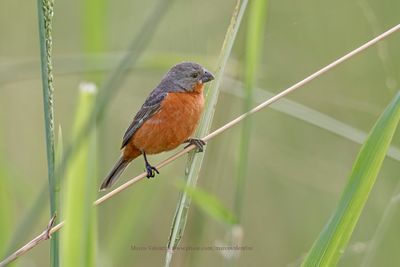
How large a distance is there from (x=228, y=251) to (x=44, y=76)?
762mm

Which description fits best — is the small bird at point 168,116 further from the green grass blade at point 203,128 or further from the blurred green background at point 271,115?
the green grass blade at point 203,128

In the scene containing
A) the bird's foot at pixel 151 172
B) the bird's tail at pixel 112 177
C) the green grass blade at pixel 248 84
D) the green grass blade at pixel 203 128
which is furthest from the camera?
the bird's tail at pixel 112 177

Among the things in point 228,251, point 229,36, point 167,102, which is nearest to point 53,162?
point 228,251

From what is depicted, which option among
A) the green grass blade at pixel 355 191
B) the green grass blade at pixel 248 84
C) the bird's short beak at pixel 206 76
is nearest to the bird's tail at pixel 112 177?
the bird's short beak at pixel 206 76

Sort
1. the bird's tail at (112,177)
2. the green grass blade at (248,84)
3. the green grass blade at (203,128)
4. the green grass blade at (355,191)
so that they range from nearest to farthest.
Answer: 1. the green grass blade at (355,191)
2. the green grass blade at (248,84)
3. the green grass blade at (203,128)
4. the bird's tail at (112,177)

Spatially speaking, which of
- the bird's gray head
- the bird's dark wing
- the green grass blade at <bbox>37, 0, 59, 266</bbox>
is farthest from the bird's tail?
the green grass blade at <bbox>37, 0, 59, 266</bbox>

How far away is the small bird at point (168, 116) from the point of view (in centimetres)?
380

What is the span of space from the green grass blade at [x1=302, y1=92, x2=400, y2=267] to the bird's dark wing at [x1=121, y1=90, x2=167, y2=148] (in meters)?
2.25

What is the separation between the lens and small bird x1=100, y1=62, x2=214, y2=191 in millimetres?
3799

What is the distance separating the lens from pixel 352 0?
4.50 metres

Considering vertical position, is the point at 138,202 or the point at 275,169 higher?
the point at 138,202

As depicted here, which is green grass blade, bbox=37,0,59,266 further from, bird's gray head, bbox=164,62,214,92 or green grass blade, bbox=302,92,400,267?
bird's gray head, bbox=164,62,214,92

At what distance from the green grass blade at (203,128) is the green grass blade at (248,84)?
0.07 m

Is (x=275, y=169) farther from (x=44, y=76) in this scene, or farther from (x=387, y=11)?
(x=44, y=76)
